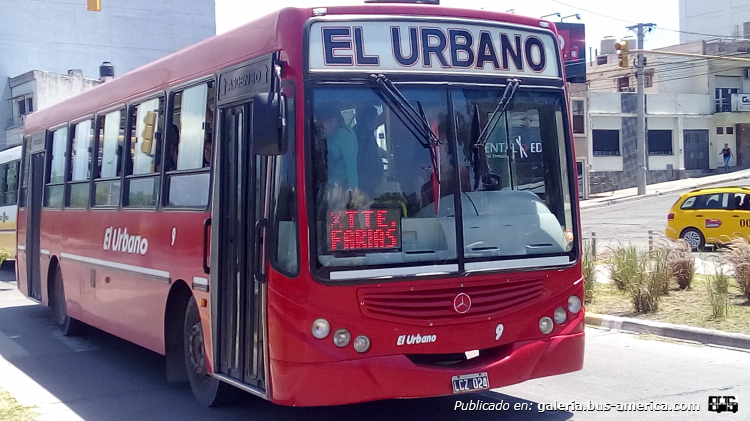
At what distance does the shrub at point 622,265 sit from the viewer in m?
13.3

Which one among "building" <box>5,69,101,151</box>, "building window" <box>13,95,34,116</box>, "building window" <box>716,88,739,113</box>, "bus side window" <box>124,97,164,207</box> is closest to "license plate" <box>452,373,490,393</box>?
"bus side window" <box>124,97,164,207</box>

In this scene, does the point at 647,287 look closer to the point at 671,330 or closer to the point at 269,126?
the point at 671,330

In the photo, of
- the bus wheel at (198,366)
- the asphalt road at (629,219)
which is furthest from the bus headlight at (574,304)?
the asphalt road at (629,219)

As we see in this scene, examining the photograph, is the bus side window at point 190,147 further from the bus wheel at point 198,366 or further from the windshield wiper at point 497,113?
the windshield wiper at point 497,113

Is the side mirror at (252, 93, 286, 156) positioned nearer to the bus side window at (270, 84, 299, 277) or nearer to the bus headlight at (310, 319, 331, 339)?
the bus side window at (270, 84, 299, 277)

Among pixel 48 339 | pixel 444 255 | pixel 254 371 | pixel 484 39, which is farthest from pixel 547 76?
pixel 48 339

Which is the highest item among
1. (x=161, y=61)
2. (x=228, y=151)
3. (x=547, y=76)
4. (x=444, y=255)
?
(x=161, y=61)

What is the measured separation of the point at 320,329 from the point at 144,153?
12.9ft

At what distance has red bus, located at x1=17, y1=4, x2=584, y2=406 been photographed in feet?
20.2

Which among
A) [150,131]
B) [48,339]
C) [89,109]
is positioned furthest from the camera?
[48,339]

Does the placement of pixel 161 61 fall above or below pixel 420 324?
above

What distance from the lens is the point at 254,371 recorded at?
6.63m

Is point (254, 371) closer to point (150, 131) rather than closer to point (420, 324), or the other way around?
point (420, 324)

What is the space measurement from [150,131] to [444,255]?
160 inches
